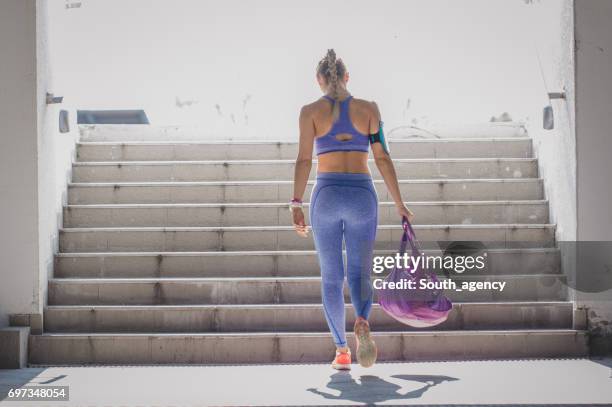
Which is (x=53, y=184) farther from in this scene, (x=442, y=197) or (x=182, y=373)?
(x=442, y=197)

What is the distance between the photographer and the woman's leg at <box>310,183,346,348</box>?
19.5 feet

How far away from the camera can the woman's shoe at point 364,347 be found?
223 inches

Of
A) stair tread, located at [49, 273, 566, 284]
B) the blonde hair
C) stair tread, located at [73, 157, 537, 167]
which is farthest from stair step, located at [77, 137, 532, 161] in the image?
the blonde hair

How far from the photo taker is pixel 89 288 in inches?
299

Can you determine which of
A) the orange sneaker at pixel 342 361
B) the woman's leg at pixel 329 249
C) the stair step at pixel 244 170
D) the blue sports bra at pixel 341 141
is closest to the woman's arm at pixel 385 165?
the blue sports bra at pixel 341 141

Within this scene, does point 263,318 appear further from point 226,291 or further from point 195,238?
point 195,238

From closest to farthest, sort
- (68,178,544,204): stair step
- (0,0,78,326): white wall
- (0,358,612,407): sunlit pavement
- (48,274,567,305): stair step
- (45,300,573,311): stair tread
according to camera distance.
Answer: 1. (0,358,612,407): sunlit pavement
2. (0,0,78,326): white wall
3. (45,300,573,311): stair tread
4. (48,274,567,305): stair step
5. (68,178,544,204): stair step

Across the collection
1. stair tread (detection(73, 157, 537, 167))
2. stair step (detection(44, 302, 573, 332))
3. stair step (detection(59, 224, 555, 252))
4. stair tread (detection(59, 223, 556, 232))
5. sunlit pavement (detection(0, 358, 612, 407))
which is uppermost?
stair tread (detection(73, 157, 537, 167))

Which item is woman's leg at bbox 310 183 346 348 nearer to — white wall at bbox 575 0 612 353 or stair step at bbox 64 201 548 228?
white wall at bbox 575 0 612 353

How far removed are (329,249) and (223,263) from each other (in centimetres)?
221

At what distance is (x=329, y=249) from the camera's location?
6000 mm

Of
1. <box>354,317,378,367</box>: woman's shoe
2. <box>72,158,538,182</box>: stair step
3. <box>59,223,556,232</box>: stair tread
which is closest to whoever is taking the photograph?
<box>354,317,378,367</box>: woman's shoe

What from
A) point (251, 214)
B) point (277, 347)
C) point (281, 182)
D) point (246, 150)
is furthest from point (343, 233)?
point (246, 150)

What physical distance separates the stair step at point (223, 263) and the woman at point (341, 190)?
1.91 metres
